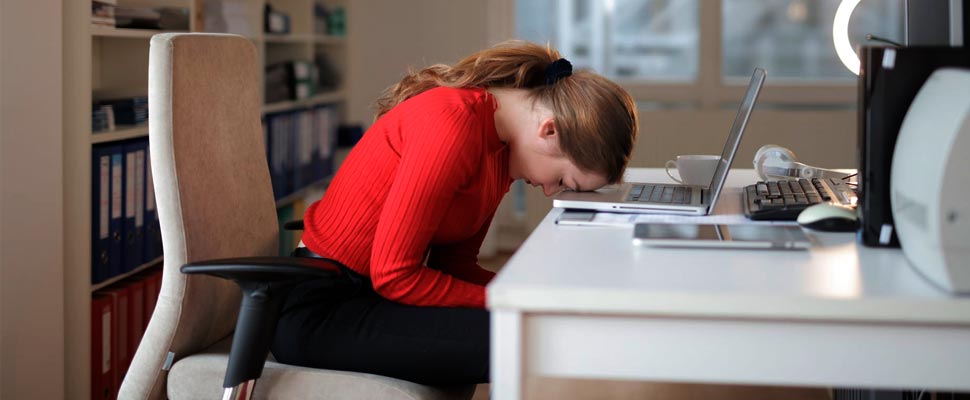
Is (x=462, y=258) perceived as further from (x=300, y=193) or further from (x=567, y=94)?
(x=300, y=193)

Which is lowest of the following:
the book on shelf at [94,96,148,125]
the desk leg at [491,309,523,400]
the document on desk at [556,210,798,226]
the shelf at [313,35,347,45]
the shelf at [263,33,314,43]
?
the desk leg at [491,309,523,400]

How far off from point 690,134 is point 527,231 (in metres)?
0.91

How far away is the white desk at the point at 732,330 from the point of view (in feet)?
2.99

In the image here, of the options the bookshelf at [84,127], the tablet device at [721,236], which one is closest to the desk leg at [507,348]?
the tablet device at [721,236]

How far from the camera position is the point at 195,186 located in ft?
4.63

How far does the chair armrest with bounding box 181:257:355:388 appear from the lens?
1269 mm

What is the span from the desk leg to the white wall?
1424 millimetres

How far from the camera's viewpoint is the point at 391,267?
4.41ft

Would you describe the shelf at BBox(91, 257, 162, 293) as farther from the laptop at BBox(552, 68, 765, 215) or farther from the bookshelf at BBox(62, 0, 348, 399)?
the laptop at BBox(552, 68, 765, 215)

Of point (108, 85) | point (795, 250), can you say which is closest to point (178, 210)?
point (795, 250)

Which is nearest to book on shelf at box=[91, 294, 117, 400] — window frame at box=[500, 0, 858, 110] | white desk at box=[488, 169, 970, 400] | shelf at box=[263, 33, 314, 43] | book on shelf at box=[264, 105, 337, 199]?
book on shelf at box=[264, 105, 337, 199]

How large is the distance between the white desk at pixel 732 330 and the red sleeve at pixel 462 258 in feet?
2.53

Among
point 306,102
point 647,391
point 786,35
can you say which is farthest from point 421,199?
point 786,35

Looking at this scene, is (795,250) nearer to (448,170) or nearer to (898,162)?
(898,162)
